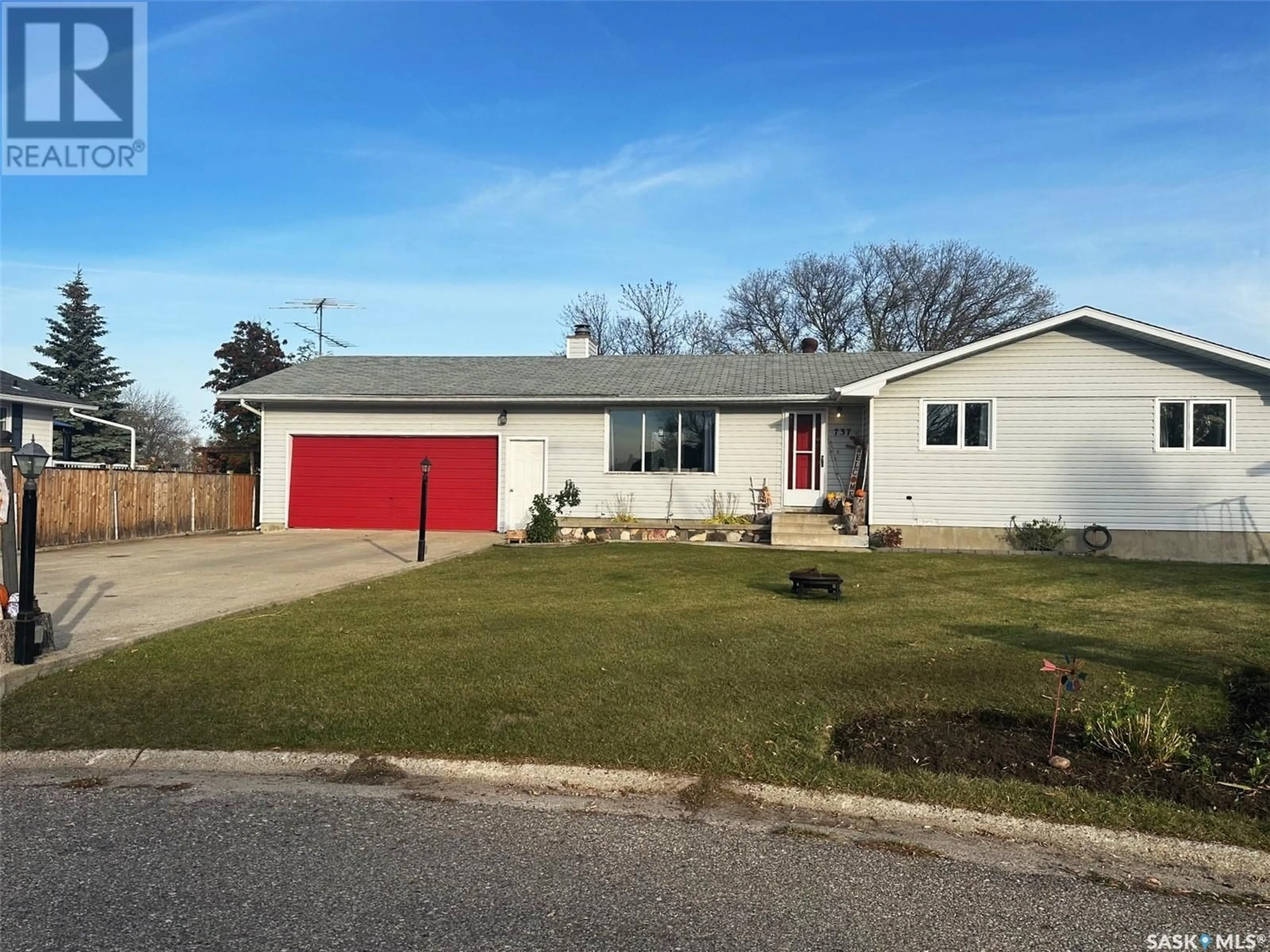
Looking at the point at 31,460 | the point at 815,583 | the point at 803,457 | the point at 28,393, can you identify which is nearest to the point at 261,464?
the point at 28,393

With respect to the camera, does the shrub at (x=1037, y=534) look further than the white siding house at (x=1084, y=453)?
Yes

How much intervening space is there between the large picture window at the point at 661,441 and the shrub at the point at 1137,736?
13561 millimetres

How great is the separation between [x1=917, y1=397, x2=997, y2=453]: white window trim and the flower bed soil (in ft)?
38.5

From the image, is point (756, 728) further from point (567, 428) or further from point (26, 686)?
point (567, 428)

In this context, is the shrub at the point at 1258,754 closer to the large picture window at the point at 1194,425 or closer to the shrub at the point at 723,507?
the large picture window at the point at 1194,425

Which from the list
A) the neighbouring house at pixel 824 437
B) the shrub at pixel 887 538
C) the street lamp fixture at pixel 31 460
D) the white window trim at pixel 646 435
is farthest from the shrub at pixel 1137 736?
the white window trim at pixel 646 435

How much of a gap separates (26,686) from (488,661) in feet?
10.4

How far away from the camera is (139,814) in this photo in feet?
12.9

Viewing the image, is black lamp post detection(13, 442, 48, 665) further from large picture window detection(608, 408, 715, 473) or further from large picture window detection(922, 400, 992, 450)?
large picture window detection(922, 400, 992, 450)

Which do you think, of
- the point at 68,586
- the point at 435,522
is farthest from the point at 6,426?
the point at 68,586

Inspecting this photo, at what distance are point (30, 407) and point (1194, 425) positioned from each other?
82.2 ft

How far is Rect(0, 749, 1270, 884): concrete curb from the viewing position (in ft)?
11.3

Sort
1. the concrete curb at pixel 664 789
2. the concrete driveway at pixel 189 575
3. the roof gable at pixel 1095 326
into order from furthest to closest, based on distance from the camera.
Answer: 1. the roof gable at pixel 1095 326
2. the concrete driveway at pixel 189 575
3. the concrete curb at pixel 664 789

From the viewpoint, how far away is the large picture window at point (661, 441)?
18156mm
